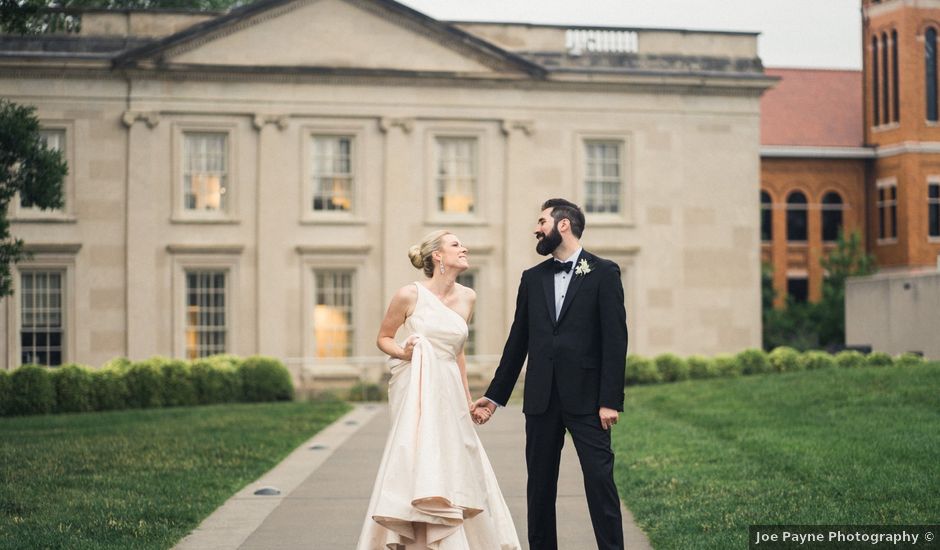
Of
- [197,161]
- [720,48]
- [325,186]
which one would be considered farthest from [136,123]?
[720,48]

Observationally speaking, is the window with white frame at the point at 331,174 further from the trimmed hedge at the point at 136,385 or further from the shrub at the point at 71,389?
the shrub at the point at 71,389

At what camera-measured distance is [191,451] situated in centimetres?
1616

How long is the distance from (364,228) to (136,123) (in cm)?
635

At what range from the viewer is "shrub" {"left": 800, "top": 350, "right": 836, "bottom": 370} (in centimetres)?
2980

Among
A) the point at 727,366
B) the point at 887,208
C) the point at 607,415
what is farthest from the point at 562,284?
the point at 887,208

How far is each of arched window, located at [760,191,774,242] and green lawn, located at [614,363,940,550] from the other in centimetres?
2986

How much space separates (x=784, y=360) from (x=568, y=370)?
23.5 metres

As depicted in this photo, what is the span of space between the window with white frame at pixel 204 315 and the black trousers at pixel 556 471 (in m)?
24.8

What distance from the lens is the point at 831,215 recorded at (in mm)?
52156

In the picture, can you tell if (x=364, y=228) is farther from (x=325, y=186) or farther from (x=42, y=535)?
(x=42, y=535)

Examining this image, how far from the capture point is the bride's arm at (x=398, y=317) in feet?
29.1

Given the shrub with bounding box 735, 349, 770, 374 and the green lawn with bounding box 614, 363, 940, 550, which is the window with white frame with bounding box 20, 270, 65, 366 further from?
the shrub with bounding box 735, 349, 770, 374

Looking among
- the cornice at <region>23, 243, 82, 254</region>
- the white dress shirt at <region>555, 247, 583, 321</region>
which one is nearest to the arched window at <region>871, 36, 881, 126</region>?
the cornice at <region>23, 243, 82, 254</region>

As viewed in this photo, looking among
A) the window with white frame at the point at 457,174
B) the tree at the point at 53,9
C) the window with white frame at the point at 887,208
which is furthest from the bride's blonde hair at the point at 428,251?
the window with white frame at the point at 887,208
